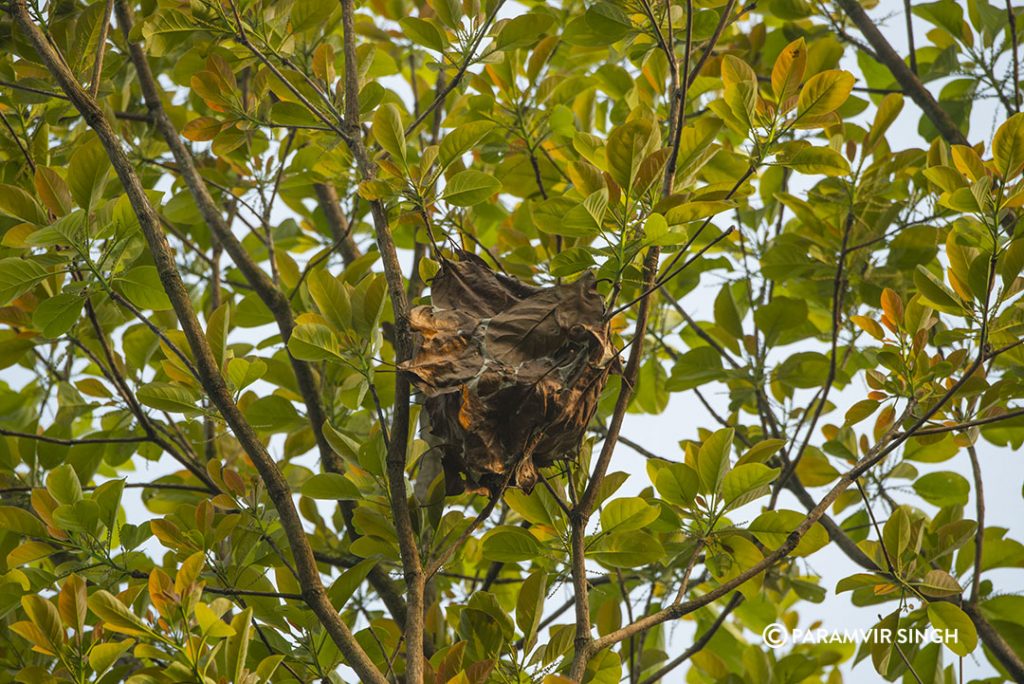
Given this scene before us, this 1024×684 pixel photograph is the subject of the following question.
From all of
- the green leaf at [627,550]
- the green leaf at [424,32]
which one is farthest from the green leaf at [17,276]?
the green leaf at [627,550]

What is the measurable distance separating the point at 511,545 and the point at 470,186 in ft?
2.67

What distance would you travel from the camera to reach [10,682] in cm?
243

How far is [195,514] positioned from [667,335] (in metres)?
1.71

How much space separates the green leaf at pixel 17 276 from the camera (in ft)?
6.93

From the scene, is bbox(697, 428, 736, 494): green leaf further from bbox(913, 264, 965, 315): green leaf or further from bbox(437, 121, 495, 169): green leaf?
bbox(437, 121, 495, 169): green leaf

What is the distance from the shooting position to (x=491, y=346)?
6.48ft

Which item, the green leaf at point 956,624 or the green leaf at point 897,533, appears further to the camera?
the green leaf at point 897,533

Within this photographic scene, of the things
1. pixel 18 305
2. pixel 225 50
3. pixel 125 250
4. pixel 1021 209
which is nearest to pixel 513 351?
pixel 125 250

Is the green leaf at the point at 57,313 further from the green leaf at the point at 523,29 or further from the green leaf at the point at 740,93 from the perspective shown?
the green leaf at the point at 740,93

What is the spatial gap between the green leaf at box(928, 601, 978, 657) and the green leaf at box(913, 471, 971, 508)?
764mm

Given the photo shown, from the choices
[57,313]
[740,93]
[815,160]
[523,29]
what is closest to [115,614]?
[57,313]

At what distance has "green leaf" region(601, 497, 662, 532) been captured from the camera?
217 cm

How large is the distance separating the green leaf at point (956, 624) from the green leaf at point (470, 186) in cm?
139

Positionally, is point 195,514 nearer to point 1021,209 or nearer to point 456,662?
point 456,662
